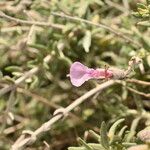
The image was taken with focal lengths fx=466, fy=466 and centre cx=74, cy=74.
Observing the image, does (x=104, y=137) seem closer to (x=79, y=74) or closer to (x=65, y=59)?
(x=79, y=74)

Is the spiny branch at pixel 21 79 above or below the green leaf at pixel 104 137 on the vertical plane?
below

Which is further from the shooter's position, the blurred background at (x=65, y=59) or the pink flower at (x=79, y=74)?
the blurred background at (x=65, y=59)

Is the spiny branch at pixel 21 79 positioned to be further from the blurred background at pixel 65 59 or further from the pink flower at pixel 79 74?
the pink flower at pixel 79 74

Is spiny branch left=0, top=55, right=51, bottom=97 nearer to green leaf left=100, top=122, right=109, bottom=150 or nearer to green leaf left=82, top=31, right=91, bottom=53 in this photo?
green leaf left=82, top=31, right=91, bottom=53

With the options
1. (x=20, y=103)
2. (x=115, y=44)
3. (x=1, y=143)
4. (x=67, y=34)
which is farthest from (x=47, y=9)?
(x=1, y=143)

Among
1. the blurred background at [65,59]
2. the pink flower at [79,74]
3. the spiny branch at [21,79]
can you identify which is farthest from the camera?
the blurred background at [65,59]

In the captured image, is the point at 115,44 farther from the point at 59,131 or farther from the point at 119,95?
the point at 59,131

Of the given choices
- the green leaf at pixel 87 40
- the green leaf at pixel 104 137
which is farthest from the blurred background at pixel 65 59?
the green leaf at pixel 104 137

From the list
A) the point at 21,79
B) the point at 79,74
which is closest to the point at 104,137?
the point at 79,74

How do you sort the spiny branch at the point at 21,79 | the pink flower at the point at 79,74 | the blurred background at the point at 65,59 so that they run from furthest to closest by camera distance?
1. the blurred background at the point at 65,59
2. the spiny branch at the point at 21,79
3. the pink flower at the point at 79,74

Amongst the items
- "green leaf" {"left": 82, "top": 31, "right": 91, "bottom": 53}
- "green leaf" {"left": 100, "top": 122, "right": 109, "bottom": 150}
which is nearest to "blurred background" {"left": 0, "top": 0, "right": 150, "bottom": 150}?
"green leaf" {"left": 82, "top": 31, "right": 91, "bottom": 53}
